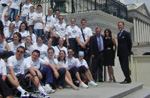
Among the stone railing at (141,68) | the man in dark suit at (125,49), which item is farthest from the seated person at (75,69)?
the stone railing at (141,68)

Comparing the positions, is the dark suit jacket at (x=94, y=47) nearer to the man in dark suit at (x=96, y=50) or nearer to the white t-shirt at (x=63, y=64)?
the man in dark suit at (x=96, y=50)

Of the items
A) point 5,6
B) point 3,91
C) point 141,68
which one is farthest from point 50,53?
point 141,68

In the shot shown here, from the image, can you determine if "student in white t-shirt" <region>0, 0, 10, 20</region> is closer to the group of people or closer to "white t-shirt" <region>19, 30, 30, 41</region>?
the group of people

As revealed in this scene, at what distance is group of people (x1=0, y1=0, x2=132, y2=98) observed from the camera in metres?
5.04

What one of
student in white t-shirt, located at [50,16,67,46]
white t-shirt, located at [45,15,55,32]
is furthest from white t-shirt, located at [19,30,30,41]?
white t-shirt, located at [45,15,55,32]

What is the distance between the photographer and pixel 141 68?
1040cm

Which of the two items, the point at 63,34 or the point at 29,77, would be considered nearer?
the point at 29,77

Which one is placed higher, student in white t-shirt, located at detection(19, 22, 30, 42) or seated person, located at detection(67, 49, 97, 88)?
student in white t-shirt, located at detection(19, 22, 30, 42)

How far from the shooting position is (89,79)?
6.94 m

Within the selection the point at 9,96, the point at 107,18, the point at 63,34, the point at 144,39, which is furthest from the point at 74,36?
the point at 144,39

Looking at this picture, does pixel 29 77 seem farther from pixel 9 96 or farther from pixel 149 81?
pixel 149 81

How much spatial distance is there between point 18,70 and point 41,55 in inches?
51.8

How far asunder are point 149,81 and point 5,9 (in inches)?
280

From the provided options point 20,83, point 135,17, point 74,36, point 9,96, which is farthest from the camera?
point 135,17
